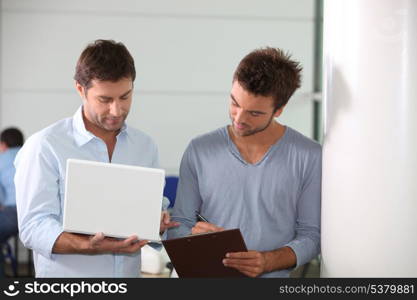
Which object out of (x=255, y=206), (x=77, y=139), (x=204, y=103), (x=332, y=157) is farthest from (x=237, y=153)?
(x=204, y=103)

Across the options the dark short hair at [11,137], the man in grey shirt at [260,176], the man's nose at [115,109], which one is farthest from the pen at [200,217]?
the dark short hair at [11,137]

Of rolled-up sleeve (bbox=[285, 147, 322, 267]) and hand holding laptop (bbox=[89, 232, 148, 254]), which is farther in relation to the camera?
rolled-up sleeve (bbox=[285, 147, 322, 267])

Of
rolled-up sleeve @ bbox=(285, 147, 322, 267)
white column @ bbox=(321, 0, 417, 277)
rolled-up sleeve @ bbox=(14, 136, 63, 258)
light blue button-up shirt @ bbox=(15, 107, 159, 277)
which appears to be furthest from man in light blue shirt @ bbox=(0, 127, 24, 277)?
white column @ bbox=(321, 0, 417, 277)

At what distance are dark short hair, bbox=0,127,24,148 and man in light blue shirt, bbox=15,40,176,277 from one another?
3.62 metres

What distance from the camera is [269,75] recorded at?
84.3 inches

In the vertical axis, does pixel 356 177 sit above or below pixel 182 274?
above

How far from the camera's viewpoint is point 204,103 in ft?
21.3

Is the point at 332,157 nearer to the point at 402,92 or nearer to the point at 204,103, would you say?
the point at 402,92

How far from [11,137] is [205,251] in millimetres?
3987

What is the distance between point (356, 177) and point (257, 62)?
1.55 ft

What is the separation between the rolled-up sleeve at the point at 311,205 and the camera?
7.23 feet

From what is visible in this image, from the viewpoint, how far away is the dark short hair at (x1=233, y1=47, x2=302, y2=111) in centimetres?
212

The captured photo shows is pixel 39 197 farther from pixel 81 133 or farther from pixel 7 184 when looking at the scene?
pixel 7 184

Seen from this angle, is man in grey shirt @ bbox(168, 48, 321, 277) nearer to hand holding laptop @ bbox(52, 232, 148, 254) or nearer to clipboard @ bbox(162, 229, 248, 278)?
clipboard @ bbox(162, 229, 248, 278)
